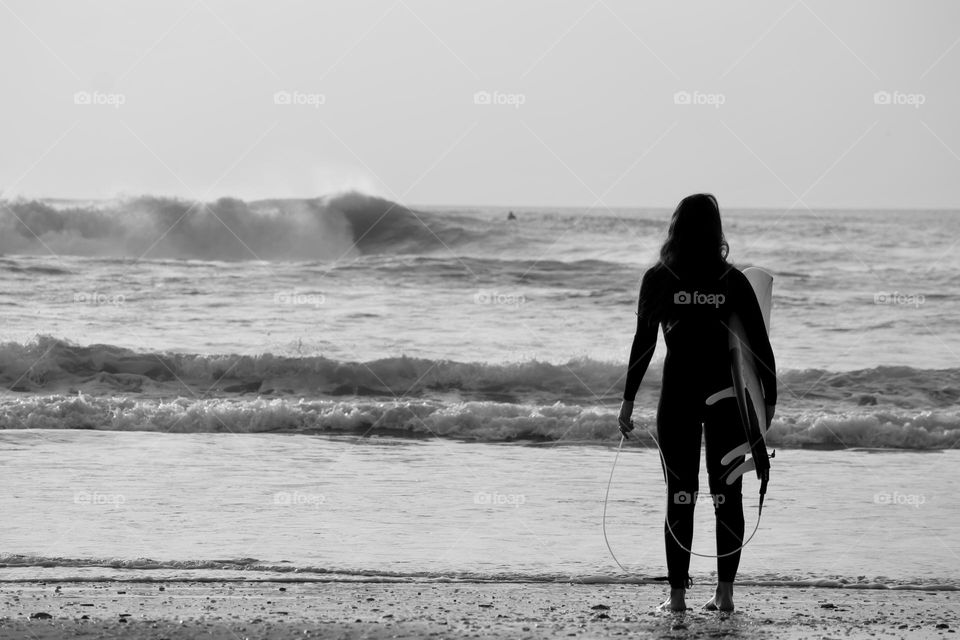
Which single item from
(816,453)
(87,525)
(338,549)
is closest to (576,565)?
(338,549)

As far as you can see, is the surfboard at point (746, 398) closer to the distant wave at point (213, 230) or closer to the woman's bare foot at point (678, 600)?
the woman's bare foot at point (678, 600)

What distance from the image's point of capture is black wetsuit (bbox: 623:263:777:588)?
3.94m

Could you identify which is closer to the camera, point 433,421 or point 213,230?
point 433,421

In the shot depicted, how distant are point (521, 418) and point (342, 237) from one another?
17304mm

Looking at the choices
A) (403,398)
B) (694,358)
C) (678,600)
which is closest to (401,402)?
(403,398)

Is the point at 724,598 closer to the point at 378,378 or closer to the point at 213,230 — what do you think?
the point at 378,378

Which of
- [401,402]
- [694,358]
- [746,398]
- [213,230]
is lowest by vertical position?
[401,402]

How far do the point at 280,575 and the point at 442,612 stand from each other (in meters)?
0.97

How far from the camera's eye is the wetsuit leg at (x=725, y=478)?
12.9 feet

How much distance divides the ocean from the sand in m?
0.25

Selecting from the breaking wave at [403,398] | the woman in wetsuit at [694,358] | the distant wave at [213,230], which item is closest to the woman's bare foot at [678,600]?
the woman in wetsuit at [694,358]

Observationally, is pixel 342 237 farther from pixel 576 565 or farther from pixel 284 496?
pixel 576 565

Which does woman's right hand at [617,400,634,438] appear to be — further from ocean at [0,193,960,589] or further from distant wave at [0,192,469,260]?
distant wave at [0,192,469,260]

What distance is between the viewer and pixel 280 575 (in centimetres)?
475
